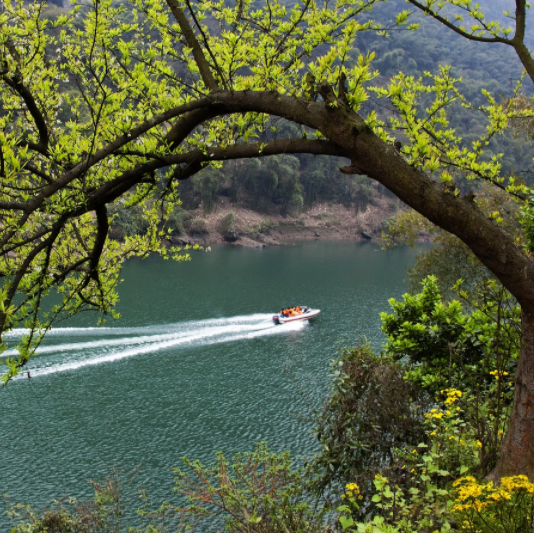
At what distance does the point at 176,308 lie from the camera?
28469mm

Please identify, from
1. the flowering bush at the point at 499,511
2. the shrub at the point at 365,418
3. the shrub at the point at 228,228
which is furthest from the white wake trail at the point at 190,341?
the shrub at the point at 228,228

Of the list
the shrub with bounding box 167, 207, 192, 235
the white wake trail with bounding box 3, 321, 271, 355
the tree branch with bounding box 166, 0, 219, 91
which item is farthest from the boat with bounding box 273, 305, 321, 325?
the shrub with bounding box 167, 207, 192, 235

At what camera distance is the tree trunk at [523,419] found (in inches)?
143

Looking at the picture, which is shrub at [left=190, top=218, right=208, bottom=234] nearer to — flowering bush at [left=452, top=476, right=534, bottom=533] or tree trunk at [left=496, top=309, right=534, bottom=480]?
tree trunk at [left=496, top=309, right=534, bottom=480]

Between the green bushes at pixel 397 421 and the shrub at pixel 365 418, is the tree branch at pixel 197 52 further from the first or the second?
the shrub at pixel 365 418

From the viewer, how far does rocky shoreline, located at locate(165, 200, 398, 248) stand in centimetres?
6322

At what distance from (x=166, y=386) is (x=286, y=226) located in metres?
57.4

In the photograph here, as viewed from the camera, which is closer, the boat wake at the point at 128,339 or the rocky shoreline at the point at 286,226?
the boat wake at the point at 128,339

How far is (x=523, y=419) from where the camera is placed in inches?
145

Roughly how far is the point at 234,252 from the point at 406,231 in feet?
120

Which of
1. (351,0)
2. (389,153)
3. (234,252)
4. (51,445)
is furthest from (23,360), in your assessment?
(234,252)

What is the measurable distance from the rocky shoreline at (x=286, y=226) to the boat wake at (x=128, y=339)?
32.4 metres

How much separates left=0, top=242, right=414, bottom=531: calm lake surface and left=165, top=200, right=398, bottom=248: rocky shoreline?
2839cm

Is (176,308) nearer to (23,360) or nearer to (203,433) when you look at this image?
(203,433)
